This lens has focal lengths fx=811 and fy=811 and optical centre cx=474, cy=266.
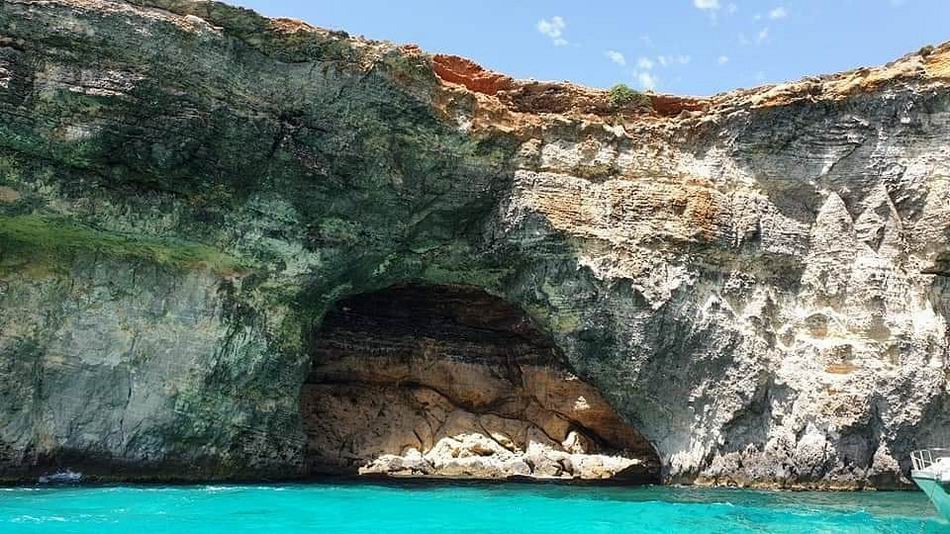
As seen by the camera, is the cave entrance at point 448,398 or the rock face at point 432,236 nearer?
the rock face at point 432,236

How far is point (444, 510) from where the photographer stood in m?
12.3

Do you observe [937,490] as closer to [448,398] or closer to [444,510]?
[444,510]

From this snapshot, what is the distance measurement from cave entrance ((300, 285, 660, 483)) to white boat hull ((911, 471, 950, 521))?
8.87 m

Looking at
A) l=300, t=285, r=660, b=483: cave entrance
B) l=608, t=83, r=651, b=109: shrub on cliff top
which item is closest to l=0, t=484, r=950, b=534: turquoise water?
l=300, t=285, r=660, b=483: cave entrance

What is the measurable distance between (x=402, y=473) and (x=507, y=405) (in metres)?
3.78

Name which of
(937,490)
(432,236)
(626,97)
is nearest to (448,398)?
(432,236)

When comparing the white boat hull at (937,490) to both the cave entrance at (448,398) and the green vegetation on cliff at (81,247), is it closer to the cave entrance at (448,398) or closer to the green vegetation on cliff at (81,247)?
the cave entrance at (448,398)

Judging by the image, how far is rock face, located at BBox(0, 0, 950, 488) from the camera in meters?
14.8

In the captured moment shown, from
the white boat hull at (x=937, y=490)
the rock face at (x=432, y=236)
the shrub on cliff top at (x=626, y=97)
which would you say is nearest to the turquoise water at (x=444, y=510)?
the white boat hull at (x=937, y=490)

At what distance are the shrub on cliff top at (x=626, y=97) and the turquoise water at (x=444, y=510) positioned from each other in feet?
27.8

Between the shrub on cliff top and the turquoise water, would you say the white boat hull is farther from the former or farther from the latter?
the shrub on cliff top

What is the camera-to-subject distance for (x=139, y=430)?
15.4 meters

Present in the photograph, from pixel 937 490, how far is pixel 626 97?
1058cm

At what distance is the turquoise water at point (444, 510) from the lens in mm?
10547
